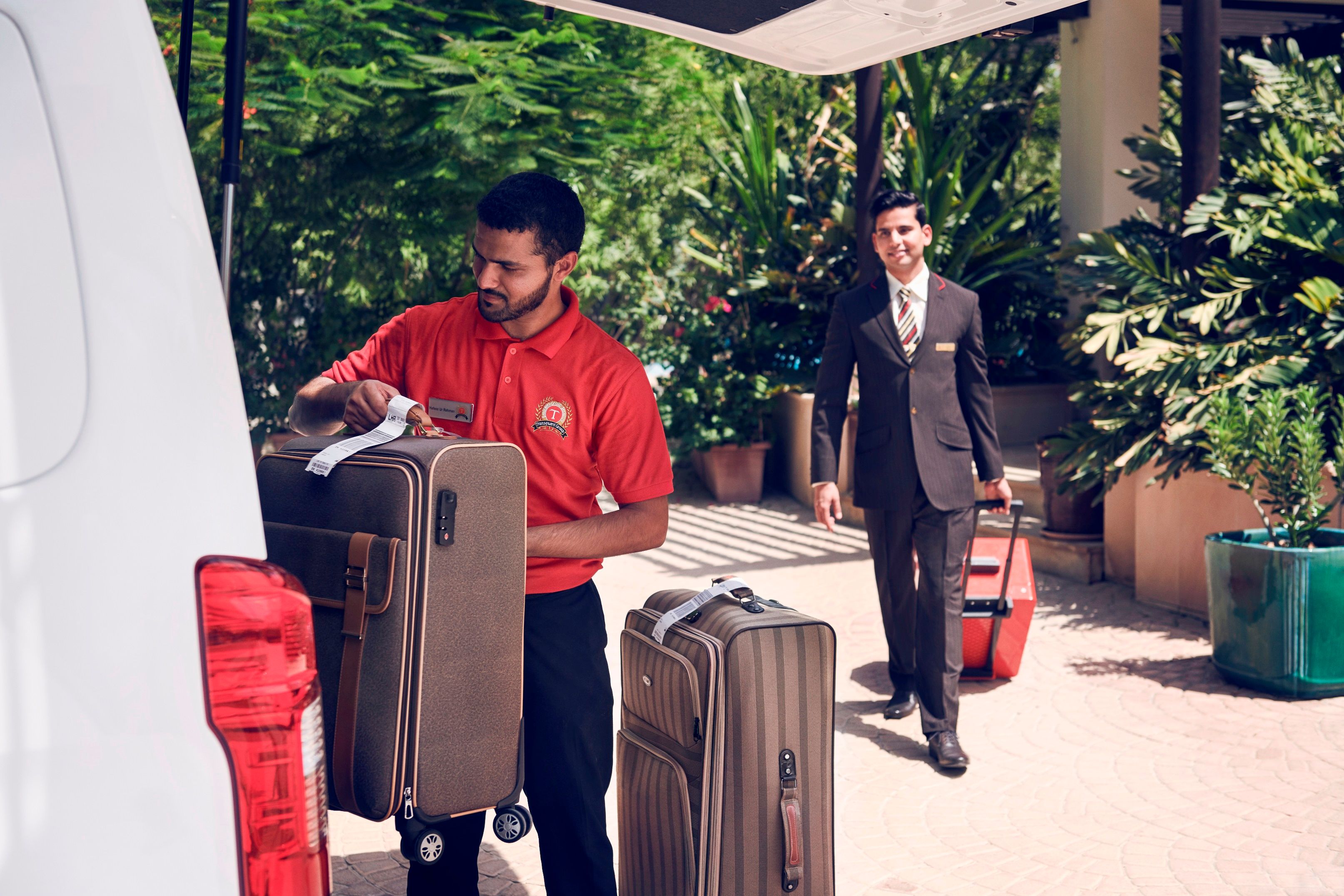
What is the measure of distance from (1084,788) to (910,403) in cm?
153

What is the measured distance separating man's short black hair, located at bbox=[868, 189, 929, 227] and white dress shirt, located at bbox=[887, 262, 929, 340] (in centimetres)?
22

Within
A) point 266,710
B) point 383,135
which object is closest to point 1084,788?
point 266,710

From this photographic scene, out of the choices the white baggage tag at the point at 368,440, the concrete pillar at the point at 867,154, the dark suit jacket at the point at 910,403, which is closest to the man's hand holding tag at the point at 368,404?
the white baggage tag at the point at 368,440

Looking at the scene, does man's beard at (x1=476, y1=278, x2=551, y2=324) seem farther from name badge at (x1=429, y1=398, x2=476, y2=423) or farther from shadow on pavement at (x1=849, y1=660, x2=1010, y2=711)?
shadow on pavement at (x1=849, y1=660, x2=1010, y2=711)

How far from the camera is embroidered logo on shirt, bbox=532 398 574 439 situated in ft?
8.39

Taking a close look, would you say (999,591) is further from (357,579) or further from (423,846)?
(357,579)

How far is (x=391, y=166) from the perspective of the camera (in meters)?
8.33

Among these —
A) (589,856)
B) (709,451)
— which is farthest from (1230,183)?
(589,856)

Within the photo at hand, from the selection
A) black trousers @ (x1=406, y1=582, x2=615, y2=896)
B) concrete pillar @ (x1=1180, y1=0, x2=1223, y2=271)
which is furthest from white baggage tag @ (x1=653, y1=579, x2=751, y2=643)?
concrete pillar @ (x1=1180, y1=0, x2=1223, y2=271)

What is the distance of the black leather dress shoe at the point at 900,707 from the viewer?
5.16m

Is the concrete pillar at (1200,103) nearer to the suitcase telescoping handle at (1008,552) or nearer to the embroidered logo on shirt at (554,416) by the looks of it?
the suitcase telescoping handle at (1008,552)

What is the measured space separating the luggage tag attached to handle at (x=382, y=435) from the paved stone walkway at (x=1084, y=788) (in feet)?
5.78

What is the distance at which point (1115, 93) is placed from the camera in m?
8.91

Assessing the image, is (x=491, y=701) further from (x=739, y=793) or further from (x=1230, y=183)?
(x=1230, y=183)
